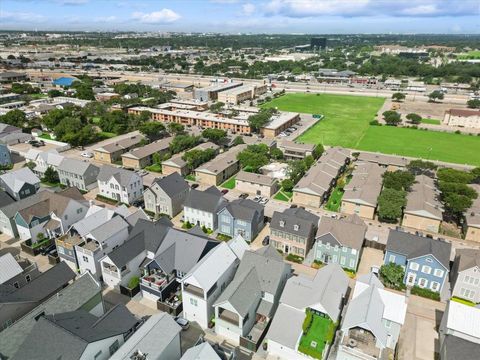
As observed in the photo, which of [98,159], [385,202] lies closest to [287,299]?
[385,202]

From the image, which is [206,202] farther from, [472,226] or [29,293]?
[472,226]

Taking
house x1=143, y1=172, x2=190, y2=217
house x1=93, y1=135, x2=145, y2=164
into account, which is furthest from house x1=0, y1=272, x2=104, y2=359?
house x1=93, y1=135, x2=145, y2=164

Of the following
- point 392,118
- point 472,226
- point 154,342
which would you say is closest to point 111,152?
point 154,342

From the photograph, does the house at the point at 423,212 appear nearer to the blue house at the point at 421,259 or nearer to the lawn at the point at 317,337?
the blue house at the point at 421,259

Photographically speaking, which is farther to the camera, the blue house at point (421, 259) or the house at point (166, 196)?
the house at point (166, 196)

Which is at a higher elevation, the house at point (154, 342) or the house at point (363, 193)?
the house at point (154, 342)

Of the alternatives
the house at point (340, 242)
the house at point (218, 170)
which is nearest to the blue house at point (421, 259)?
the house at point (340, 242)

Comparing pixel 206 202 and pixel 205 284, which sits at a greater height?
pixel 205 284

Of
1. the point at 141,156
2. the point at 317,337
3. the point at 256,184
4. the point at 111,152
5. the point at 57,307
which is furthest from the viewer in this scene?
the point at 111,152
